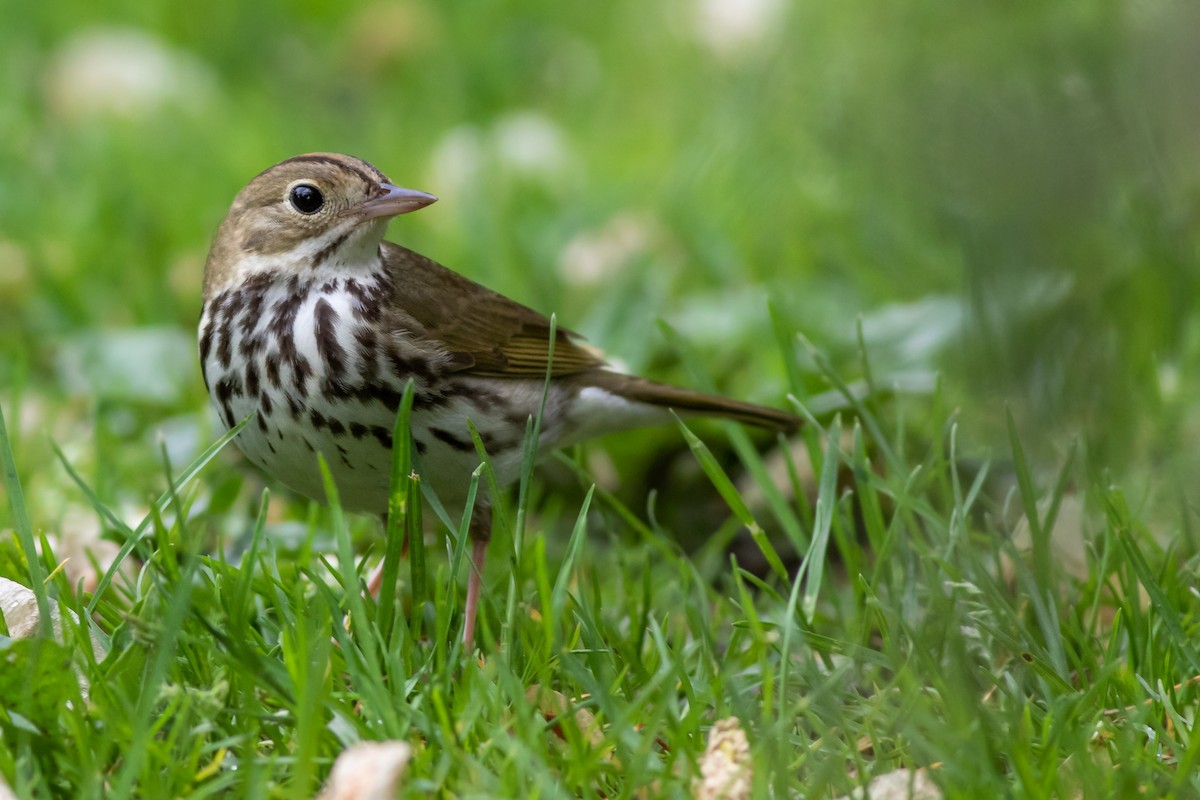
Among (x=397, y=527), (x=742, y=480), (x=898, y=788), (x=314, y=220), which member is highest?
(x=314, y=220)

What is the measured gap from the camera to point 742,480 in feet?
12.8

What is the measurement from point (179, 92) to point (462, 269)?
7.38 ft

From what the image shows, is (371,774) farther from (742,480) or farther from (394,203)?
(742,480)

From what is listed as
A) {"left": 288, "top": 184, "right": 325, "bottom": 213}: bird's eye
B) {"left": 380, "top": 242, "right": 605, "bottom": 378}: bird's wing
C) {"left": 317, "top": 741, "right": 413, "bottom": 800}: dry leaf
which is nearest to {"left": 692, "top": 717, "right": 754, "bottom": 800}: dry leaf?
{"left": 317, "top": 741, "right": 413, "bottom": 800}: dry leaf

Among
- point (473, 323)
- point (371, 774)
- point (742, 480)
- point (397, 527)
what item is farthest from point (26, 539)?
point (742, 480)

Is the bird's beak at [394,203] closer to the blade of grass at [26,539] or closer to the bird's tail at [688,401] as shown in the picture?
the bird's tail at [688,401]

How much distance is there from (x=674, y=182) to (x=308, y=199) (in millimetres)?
2603

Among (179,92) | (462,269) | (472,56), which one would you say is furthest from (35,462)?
(472,56)

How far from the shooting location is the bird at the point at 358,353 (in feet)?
9.09

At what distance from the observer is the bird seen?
9.09 ft

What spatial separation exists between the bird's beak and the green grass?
1.82 ft

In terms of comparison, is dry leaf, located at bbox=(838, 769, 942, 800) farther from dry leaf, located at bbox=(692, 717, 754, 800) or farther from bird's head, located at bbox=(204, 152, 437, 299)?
bird's head, located at bbox=(204, 152, 437, 299)

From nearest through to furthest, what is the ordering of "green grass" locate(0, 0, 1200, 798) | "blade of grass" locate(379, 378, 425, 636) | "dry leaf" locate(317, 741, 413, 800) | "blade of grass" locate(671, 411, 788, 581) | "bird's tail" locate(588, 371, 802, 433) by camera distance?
"green grass" locate(0, 0, 1200, 798) < "dry leaf" locate(317, 741, 413, 800) < "blade of grass" locate(379, 378, 425, 636) < "blade of grass" locate(671, 411, 788, 581) < "bird's tail" locate(588, 371, 802, 433)

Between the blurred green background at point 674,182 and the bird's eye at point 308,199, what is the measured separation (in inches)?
31.4
